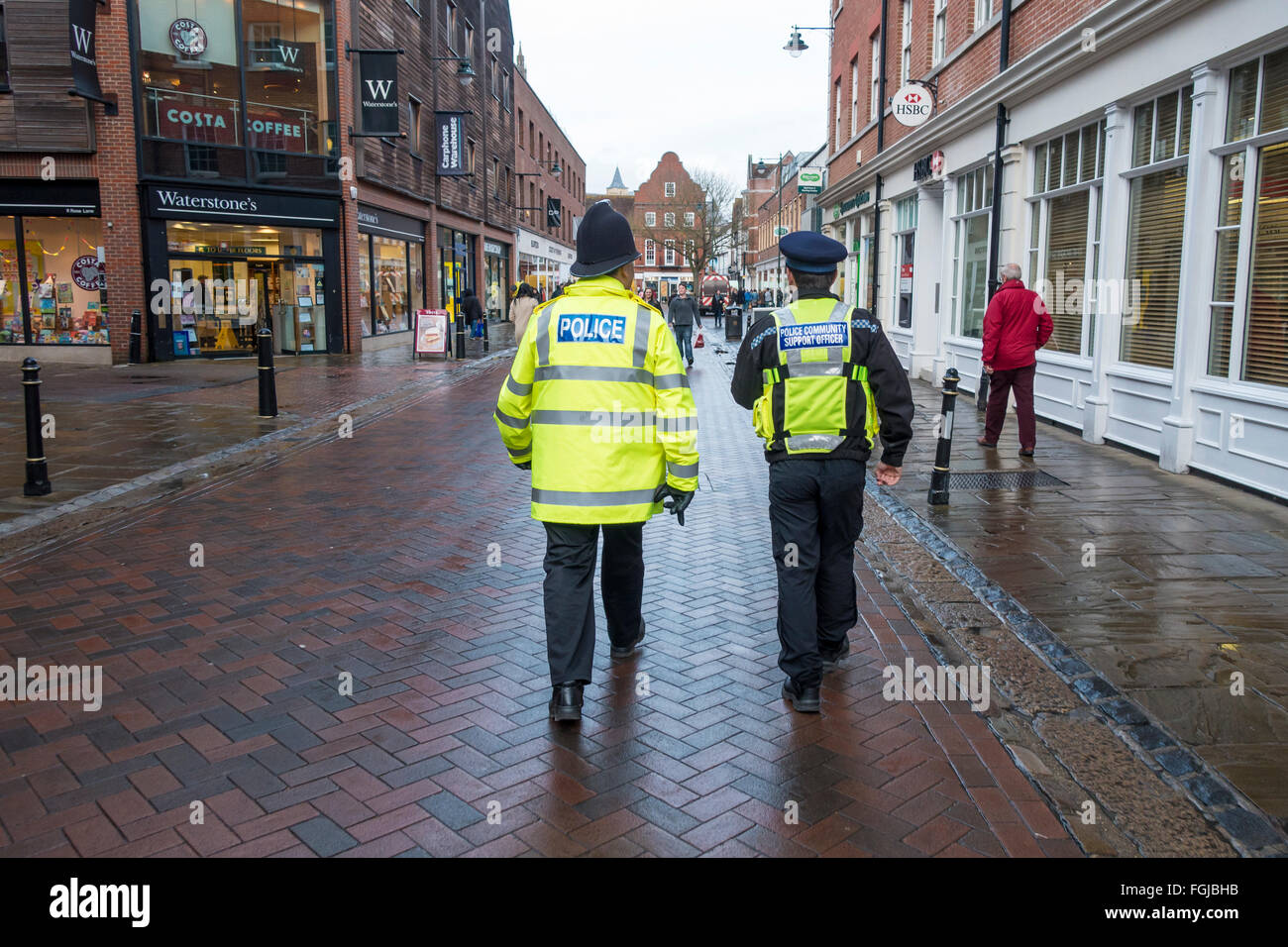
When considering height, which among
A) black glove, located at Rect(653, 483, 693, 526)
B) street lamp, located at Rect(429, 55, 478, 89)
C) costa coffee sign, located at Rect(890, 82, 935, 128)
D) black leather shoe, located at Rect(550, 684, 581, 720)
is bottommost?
black leather shoe, located at Rect(550, 684, 581, 720)

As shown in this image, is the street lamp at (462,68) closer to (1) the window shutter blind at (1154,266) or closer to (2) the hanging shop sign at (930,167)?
(2) the hanging shop sign at (930,167)

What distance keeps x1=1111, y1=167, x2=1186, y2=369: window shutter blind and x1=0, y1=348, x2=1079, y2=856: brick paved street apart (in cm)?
525

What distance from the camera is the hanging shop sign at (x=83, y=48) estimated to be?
17359 millimetres

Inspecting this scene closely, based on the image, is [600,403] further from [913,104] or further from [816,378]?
[913,104]

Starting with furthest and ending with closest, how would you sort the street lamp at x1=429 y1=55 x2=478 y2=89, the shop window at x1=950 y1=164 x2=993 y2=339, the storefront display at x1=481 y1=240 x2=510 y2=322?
1. the storefront display at x1=481 y1=240 x2=510 y2=322
2. the street lamp at x1=429 y1=55 x2=478 y2=89
3. the shop window at x1=950 y1=164 x2=993 y2=339

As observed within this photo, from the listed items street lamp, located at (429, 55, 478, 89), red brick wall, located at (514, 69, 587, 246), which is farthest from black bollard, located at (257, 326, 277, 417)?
red brick wall, located at (514, 69, 587, 246)

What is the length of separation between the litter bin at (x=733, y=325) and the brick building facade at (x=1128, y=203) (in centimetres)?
1381

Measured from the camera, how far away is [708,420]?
41.9 feet

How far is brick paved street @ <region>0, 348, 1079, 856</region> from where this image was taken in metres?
3.07

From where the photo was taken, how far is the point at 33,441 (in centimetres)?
748

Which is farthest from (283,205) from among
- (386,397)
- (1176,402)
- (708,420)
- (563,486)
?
(563,486)

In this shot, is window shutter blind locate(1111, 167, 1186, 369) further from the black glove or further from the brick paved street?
the black glove
